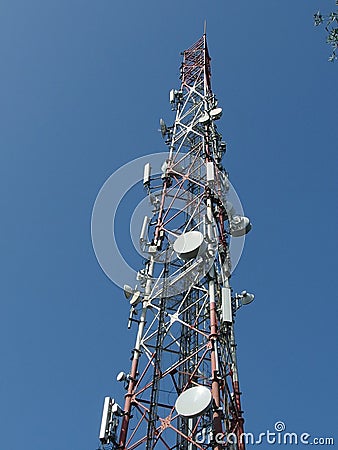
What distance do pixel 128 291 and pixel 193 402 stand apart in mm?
5172

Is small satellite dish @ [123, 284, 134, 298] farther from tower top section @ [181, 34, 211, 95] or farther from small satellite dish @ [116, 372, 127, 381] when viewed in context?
tower top section @ [181, 34, 211, 95]

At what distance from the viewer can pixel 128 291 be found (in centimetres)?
1605

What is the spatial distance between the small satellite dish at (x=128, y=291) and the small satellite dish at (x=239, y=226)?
4417 millimetres

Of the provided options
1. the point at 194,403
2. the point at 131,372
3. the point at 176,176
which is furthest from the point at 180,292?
the point at 176,176

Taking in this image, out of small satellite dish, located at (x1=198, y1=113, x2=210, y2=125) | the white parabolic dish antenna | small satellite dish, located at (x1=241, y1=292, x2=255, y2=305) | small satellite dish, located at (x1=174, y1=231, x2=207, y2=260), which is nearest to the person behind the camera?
the white parabolic dish antenna

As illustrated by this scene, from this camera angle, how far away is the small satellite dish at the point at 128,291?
1600 cm

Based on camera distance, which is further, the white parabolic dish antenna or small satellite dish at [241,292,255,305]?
small satellite dish at [241,292,255,305]

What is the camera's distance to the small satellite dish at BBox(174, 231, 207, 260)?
14.4 metres

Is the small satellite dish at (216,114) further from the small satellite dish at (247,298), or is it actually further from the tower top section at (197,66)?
the small satellite dish at (247,298)

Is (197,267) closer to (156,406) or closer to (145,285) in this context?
(145,285)

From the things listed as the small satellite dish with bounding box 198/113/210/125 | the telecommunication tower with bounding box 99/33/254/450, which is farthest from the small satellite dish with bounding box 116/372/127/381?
the small satellite dish with bounding box 198/113/210/125

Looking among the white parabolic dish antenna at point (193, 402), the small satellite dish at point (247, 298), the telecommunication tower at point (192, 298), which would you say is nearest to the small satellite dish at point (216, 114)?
the telecommunication tower at point (192, 298)

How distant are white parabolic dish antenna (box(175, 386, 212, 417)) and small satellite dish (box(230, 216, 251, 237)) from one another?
7.22 m

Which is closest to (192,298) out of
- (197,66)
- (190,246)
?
(190,246)
